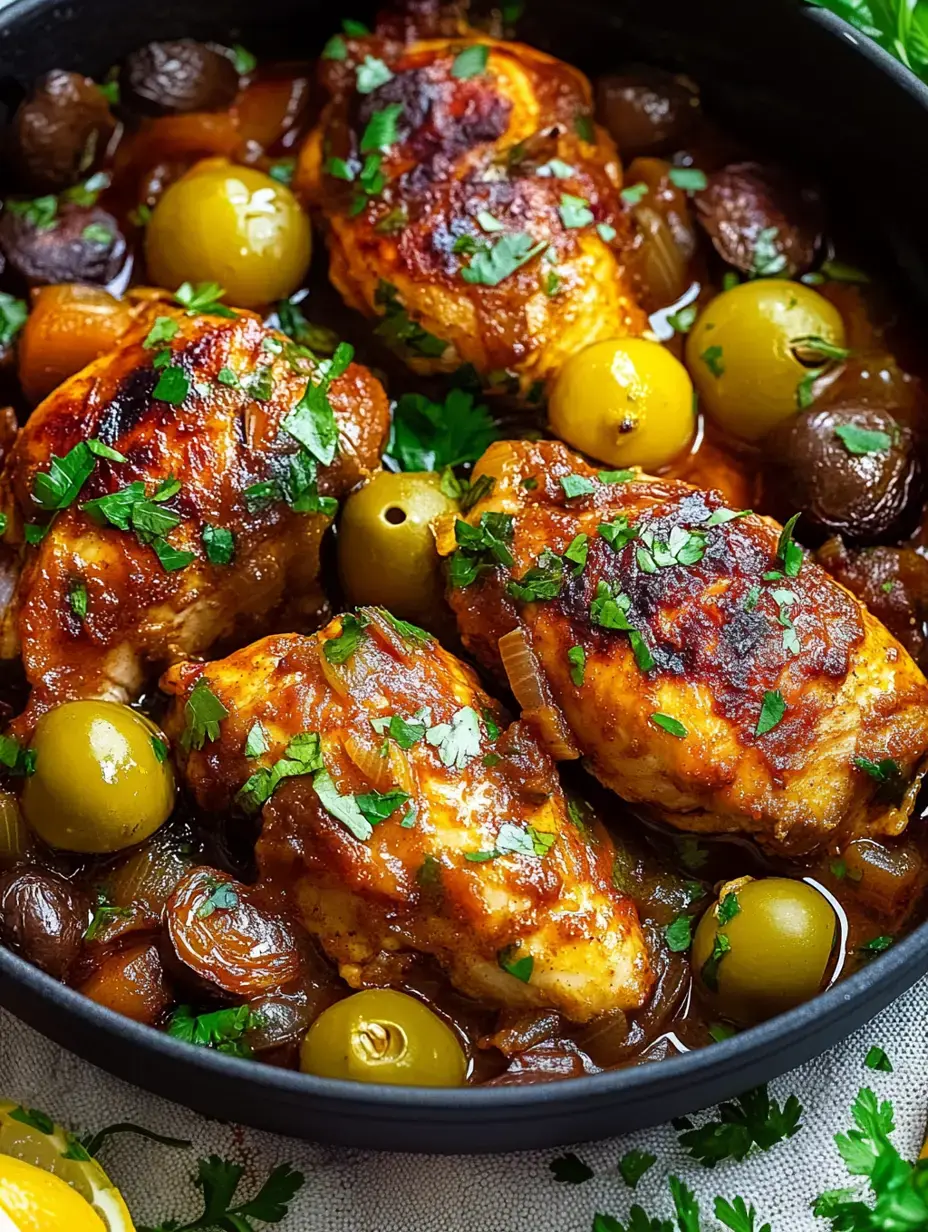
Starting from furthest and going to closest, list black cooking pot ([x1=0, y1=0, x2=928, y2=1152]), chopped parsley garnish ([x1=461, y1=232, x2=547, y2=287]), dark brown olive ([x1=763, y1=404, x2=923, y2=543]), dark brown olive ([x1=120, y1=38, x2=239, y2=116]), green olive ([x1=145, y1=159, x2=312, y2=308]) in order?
dark brown olive ([x1=120, y1=38, x2=239, y2=116]) < green olive ([x1=145, y1=159, x2=312, y2=308]) < chopped parsley garnish ([x1=461, y1=232, x2=547, y2=287]) < dark brown olive ([x1=763, y1=404, x2=923, y2=543]) < black cooking pot ([x1=0, y1=0, x2=928, y2=1152])

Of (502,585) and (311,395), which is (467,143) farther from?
(502,585)

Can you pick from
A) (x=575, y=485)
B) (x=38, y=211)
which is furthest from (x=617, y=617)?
(x=38, y=211)

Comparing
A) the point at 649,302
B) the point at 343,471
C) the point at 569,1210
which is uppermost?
the point at 649,302

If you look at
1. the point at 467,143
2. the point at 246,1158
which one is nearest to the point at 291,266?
the point at 467,143

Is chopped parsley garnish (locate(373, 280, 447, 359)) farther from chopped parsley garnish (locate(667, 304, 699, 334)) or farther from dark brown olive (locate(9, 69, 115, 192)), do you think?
dark brown olive (locate(9, 69, 115, 192))

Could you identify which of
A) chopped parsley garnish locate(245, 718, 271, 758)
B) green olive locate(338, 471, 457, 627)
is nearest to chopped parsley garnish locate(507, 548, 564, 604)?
green olive locate(338, 471, 457, 627)

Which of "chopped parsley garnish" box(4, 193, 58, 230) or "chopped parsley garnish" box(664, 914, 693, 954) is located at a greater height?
"chopped parsley garnish" box(664, 914, 693, 954)
